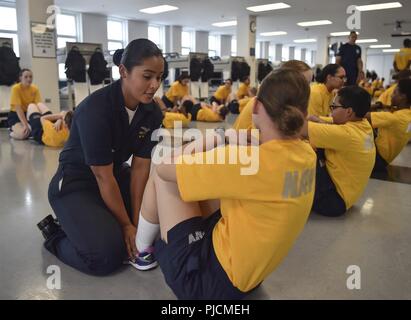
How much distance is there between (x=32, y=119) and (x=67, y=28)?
7902 millimetres

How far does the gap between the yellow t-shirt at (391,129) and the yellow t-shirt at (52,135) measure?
3432mm

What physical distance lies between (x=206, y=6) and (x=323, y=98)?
25.5ft

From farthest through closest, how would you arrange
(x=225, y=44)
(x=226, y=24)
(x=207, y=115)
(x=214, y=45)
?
1. (x=225, y=44)
2. (x=214, y=45)
3. (x=226, y=24)
4. (x=207, y=115)

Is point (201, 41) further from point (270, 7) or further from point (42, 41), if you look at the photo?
point (42, 41)

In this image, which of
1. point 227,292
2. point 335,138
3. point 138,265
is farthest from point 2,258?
point 335,138

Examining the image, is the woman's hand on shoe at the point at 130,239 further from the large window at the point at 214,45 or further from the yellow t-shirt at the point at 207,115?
the large window at the point at 214,45

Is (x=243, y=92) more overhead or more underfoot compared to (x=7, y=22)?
more underfoot

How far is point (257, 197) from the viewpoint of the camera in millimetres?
1062

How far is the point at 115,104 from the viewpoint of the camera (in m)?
1.65

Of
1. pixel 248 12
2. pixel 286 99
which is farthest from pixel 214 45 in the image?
pixel 286 99

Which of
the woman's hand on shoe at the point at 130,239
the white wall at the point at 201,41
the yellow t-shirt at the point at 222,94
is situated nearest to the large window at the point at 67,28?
the white wall at the point at 201,41

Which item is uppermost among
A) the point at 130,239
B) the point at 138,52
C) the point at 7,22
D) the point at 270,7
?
the point at 270,7

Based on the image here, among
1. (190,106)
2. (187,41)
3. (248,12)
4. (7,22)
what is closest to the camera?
(190,106)

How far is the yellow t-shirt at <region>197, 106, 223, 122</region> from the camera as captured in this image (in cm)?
689
